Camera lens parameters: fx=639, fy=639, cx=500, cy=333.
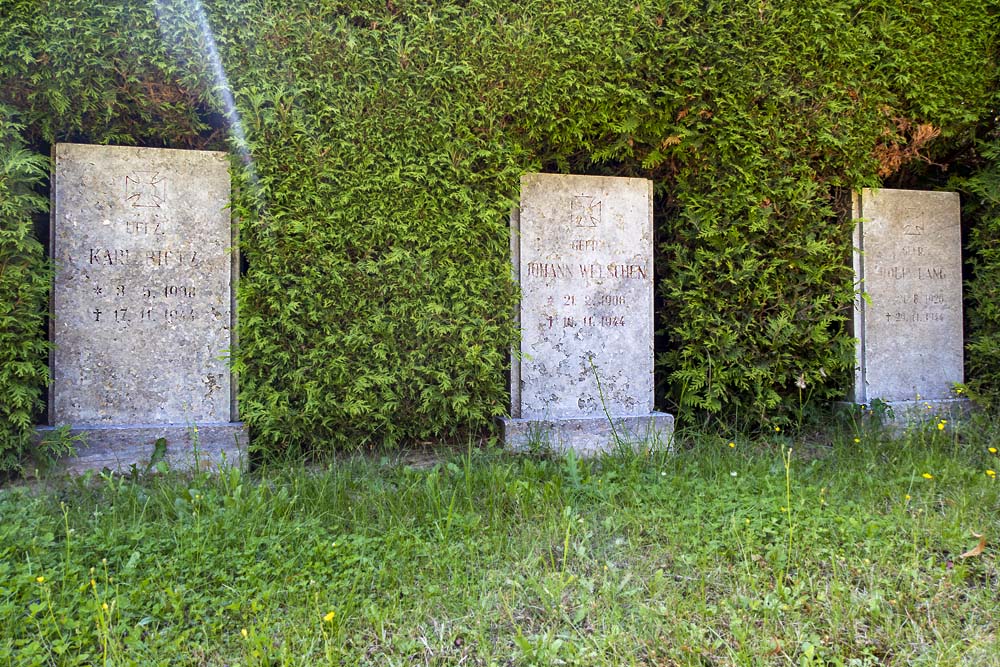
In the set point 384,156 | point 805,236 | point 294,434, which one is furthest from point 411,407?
point 805,236

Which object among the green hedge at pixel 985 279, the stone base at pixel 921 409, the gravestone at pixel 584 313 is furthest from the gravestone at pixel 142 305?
the green hedge at pixel 985 279

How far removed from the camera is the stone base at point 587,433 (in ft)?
12.5

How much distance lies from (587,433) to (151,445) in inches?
97.0

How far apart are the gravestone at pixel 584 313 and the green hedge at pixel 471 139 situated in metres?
0.18

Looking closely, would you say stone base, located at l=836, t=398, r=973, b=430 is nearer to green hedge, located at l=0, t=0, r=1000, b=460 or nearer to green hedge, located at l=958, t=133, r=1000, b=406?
green hedge, located at l=958, t=133, r=1000, b=406

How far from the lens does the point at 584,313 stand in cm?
405

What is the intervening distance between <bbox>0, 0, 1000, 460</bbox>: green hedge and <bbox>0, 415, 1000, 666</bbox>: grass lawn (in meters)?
0.85

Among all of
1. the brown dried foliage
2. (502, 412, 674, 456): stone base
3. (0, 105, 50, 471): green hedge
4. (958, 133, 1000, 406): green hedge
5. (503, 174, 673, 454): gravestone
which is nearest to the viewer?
(0, 105, 50, 471): green hedge

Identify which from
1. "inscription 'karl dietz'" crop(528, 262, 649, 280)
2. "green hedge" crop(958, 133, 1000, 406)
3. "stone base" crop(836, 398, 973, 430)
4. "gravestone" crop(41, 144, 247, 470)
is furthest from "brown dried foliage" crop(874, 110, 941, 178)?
"gravestone" crop(41, 144, 247, 470)

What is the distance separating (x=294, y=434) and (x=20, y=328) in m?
1.41

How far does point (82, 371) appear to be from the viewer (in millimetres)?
3438

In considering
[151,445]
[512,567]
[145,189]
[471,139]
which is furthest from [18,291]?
[512,567]

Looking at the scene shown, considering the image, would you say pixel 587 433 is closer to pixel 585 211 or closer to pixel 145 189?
pixel 585 211

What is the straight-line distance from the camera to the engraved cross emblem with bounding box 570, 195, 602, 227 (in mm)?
4047
